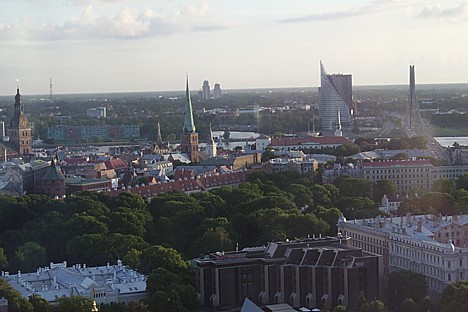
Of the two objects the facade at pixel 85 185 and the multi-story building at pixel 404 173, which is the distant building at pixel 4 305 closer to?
the facade at pixel 85 185

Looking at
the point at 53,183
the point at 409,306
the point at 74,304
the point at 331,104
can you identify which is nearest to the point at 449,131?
the point at 331,104

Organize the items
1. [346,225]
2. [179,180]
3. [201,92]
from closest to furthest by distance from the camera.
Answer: [346,225], [179,180], [201,92]

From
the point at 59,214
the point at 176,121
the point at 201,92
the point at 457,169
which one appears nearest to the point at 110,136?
the point at 176,121

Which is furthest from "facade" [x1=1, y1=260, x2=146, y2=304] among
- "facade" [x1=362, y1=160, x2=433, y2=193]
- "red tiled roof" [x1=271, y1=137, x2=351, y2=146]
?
"red tiled roof" [x1=271, y1=137, x2=351, y2=146]

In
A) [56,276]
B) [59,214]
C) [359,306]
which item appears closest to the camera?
[359,306]

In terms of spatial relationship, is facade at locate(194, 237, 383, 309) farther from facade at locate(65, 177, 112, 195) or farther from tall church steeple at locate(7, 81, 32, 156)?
tall church steeple at locate(7, 81, 32, 156)

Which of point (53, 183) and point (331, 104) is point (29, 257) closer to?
point (53, 183)

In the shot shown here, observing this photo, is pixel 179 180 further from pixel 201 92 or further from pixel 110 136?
pixel 201 92
